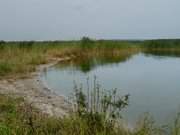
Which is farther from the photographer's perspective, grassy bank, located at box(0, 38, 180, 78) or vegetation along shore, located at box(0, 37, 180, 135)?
grassy bank, located at box(0, 38, 180, 78)

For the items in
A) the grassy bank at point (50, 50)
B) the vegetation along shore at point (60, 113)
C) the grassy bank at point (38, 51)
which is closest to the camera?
the vegetation along shore at point (60, 113)

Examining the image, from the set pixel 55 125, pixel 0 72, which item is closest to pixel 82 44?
pixel 0 72

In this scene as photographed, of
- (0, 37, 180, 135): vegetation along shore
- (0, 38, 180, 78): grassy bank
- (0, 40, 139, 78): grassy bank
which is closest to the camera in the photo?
(0, 37, 180, 135): vegetation along shore

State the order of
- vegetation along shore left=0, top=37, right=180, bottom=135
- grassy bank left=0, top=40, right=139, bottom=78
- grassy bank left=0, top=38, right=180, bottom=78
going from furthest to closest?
grassy bank left=0, top=38, right=180, bottom=78
grassy bank left=0, top=40, right=139, bottom=78
vegetation along shore left=0, top=37, right=180, bottom=135

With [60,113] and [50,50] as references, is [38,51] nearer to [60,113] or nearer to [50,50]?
[50,50]

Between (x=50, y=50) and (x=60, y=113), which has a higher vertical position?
(x=50, y=50)

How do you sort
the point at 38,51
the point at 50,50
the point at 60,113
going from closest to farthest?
the point at 60,113 → the point at 38,51 → the point at 50,50

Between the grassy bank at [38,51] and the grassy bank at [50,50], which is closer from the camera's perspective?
the grassy bank at [38,51]

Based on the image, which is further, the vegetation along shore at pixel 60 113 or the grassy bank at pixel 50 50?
the grassy bank at pixel 50 50

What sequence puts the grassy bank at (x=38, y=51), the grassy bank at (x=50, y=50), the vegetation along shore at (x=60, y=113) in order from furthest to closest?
the grassy bank at (x=50, y=50) < the grassy bank at (x=38, y=51) < the vegetation along shore at (x=60, y=113)

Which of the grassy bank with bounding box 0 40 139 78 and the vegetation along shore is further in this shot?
the grassy bank with bounding box 0 40 139 78

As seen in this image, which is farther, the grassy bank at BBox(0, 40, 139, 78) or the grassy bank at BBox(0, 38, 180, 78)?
the grassy bank at BBox(0, 38, 180, 78)

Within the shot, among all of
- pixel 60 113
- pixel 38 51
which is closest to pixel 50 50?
pixel 38 51

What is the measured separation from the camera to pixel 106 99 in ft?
12.0
